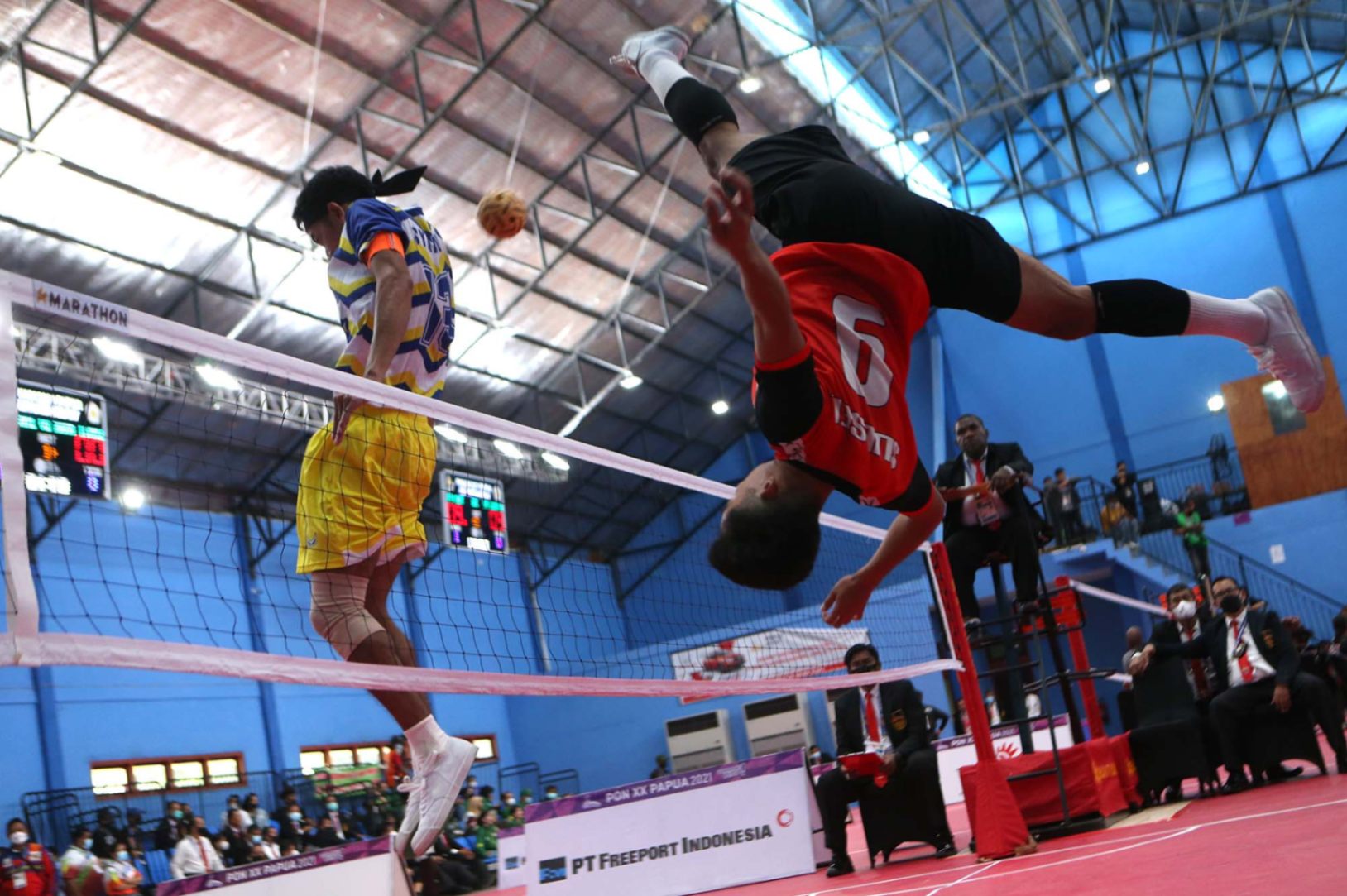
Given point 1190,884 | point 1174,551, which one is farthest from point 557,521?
point 1190,884

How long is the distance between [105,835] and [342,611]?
13352 millimetres

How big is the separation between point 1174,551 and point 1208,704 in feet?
50.5

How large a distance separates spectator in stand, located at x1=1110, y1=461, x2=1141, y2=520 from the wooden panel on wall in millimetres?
2062

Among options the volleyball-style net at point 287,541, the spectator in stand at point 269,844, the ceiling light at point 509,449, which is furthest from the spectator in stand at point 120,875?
the ceiling light at point 509,449

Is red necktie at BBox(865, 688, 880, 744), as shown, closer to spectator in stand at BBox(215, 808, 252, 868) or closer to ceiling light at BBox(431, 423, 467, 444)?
spectator in stand at BBox(215, 808, 252, 868)

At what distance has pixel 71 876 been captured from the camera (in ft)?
43.5

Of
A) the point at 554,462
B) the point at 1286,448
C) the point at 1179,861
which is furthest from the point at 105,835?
the point at 1286,448

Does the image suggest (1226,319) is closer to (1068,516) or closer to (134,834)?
(134,834)

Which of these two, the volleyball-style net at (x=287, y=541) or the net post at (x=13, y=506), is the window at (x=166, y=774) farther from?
the net post at (x=13, y=506)

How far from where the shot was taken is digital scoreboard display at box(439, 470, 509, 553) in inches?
741

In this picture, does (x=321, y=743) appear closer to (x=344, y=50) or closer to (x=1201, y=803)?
(x=344, y=50)

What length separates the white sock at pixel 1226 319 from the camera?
3242 mm

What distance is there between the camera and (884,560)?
3.31m

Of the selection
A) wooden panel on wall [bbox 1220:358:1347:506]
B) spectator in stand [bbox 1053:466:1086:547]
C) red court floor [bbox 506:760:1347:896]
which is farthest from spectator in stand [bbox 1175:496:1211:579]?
red court floor [bbox 506:760:1347:896]
